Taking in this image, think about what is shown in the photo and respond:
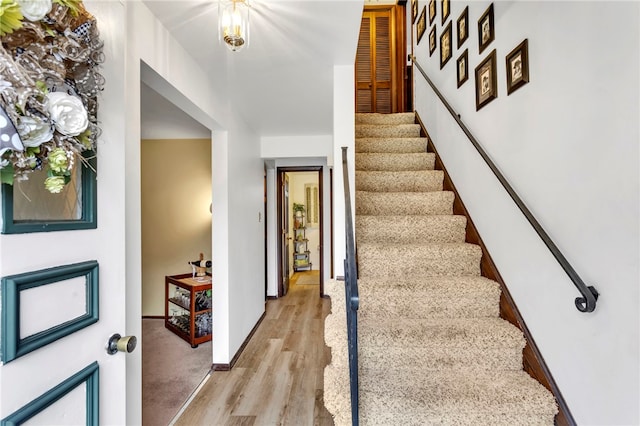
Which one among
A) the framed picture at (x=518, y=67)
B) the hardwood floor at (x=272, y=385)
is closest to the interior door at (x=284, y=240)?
the hardwood floor at (x=272, y=385)

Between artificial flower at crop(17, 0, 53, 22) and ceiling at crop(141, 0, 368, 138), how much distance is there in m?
1.05

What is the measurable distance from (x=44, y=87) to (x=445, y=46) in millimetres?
3121

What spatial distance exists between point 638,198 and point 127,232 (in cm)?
199

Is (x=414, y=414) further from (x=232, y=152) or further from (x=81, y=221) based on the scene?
(x=232, y=152)

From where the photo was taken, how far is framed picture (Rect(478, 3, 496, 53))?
2.08 m

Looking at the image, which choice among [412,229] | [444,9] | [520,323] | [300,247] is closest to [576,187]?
[520,323]

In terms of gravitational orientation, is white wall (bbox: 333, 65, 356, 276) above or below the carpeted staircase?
above

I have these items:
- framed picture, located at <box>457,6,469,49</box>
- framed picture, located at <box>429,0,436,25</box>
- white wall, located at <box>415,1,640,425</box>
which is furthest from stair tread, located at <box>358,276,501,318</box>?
framed picture, located at <box>429,0,436,25</box>

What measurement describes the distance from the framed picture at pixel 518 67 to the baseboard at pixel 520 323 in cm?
96

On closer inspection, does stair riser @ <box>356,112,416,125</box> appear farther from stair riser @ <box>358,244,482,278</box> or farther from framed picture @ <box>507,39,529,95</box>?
stair riser @ <box>358,244,482,278</box>

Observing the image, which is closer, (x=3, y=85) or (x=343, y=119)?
(x=3, y=85)

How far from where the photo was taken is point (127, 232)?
144 centimetres

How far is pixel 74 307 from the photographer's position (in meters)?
0.82

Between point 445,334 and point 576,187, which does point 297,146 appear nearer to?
point 445,334
